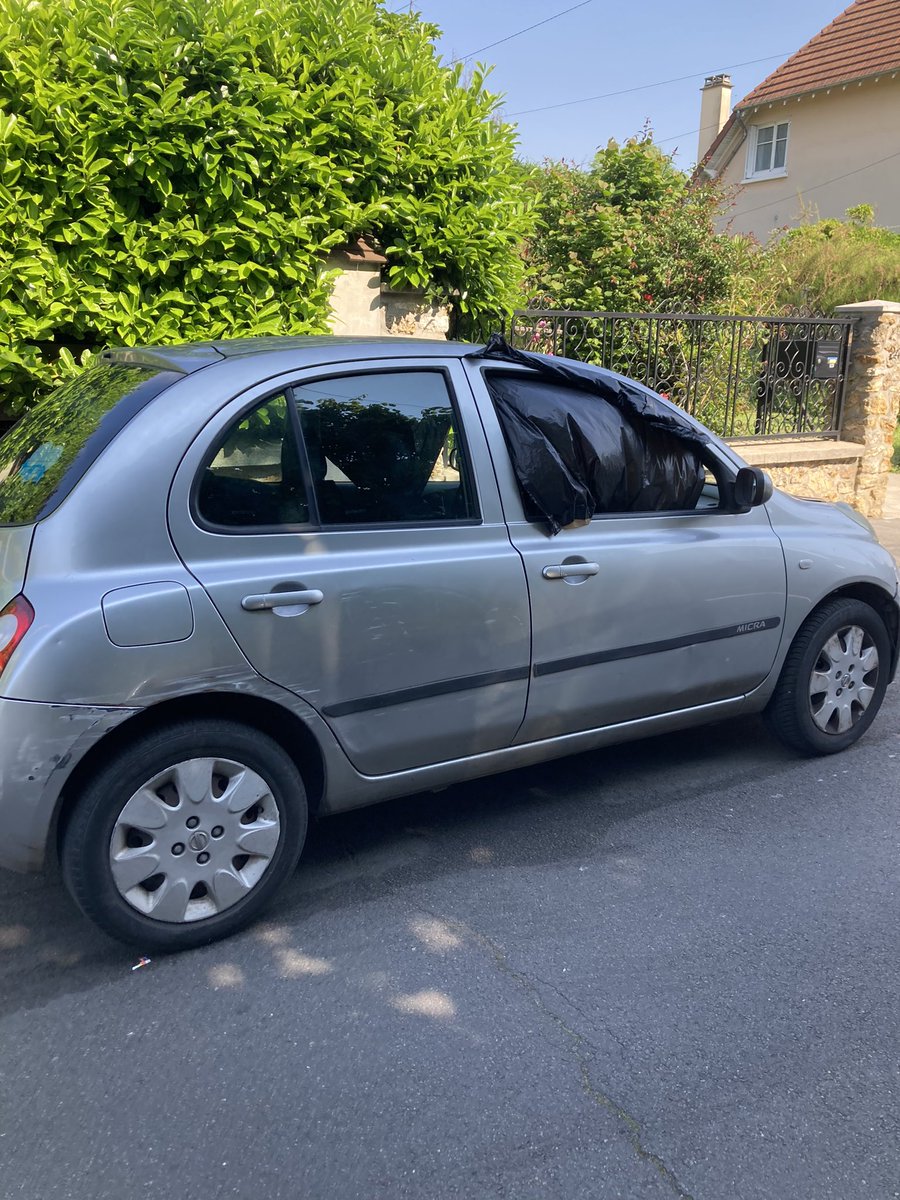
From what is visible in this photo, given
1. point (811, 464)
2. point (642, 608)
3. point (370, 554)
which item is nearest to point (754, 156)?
point (811, 464)

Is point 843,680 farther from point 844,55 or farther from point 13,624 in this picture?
point 844,55

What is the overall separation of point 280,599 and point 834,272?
51.9 ft

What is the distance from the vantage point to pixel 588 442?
12.7ft

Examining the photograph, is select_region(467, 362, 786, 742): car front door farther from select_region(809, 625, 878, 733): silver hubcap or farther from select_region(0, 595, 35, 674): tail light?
select_region(0, 595, 35, 674): tail light

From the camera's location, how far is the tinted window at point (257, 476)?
306cm

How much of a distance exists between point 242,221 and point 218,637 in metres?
3.31

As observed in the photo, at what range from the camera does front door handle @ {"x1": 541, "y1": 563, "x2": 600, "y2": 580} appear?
360cm

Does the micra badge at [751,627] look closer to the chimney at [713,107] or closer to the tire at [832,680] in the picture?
the tire at [832,680]

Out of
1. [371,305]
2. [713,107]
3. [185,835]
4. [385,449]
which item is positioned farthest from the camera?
[713,107]

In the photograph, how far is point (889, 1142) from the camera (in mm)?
2420

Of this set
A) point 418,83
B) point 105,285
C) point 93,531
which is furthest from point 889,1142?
point 418,83

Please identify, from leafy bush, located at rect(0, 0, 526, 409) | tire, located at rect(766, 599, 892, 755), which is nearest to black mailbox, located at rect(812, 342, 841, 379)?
leafy bush, located at rect(0, 0, 526, 409)

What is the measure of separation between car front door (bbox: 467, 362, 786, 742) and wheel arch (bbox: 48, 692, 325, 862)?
2.66 ft

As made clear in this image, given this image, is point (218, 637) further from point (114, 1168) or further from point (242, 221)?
point (242, 221)
